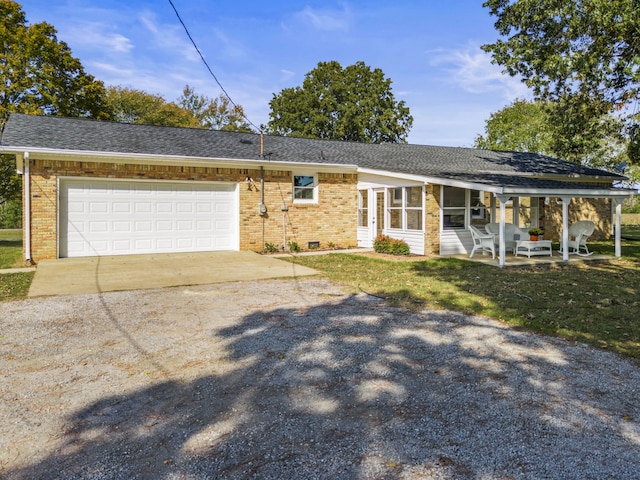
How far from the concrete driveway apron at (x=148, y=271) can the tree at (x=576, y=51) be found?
340 inches

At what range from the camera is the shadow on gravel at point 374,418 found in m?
2.57

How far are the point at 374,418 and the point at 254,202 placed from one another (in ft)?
39.4

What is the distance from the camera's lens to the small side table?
12.7 metres

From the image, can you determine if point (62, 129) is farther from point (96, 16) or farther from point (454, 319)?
point (454, 319)

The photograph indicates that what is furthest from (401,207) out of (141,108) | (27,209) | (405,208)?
(141,108)

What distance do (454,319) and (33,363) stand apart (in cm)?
495

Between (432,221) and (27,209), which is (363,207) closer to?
(432,221)

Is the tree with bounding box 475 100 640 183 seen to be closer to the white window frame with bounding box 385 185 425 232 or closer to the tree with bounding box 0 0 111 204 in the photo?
the white window frame with bounding box 385 185 425 232

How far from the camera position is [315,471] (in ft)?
8.26

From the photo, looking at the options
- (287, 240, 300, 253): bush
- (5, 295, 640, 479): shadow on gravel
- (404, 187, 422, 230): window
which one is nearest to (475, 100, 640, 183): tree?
(404, 187, 422, 230): window

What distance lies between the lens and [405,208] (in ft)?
46.9

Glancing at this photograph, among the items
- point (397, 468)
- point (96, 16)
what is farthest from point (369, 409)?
point (96, 16)

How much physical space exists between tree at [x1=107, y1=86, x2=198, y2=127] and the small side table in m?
30.4

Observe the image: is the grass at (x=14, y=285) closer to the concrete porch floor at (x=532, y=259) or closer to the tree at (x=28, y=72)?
the concrete porch floor at (x=532, y=259)
